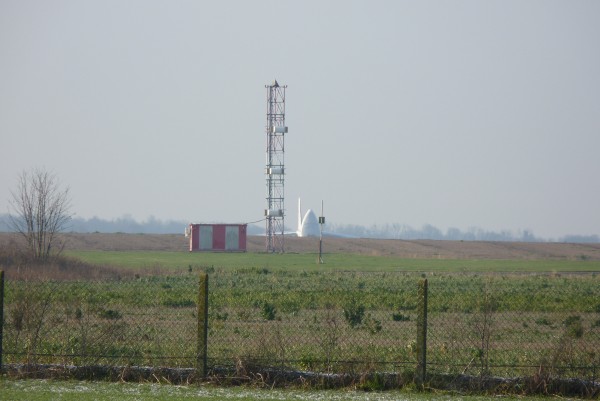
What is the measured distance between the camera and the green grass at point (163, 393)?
35.6ft

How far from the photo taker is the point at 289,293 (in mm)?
24516

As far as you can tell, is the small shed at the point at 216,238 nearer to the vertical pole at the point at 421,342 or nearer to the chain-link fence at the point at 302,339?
the chain-link fence at the point at 302,339

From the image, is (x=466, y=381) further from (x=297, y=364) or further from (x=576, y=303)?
(x=576, y=303)

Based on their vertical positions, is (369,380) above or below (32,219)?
below

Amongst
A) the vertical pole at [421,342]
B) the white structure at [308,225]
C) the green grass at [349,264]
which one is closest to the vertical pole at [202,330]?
the vertical pole at [421,342]

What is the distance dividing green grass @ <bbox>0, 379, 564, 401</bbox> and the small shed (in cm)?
7467

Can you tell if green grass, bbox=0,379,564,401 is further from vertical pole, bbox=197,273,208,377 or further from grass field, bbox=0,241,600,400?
vertical pole, bbox=197,273,208,377

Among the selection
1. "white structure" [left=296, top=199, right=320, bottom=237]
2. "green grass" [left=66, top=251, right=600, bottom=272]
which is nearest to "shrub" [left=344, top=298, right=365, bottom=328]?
"green grass" [left=66, top=251, right=600, bottom=272]

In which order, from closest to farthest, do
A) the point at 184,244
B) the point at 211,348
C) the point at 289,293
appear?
the point at 211,348
the point at 289,293
the point at 184,244

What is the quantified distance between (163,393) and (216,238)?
75699 millimetres

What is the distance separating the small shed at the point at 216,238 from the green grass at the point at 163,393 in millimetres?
74673

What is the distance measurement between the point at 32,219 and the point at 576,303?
35001 mm

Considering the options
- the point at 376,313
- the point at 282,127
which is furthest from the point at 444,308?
the point at 282,127

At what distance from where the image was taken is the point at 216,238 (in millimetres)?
86562
